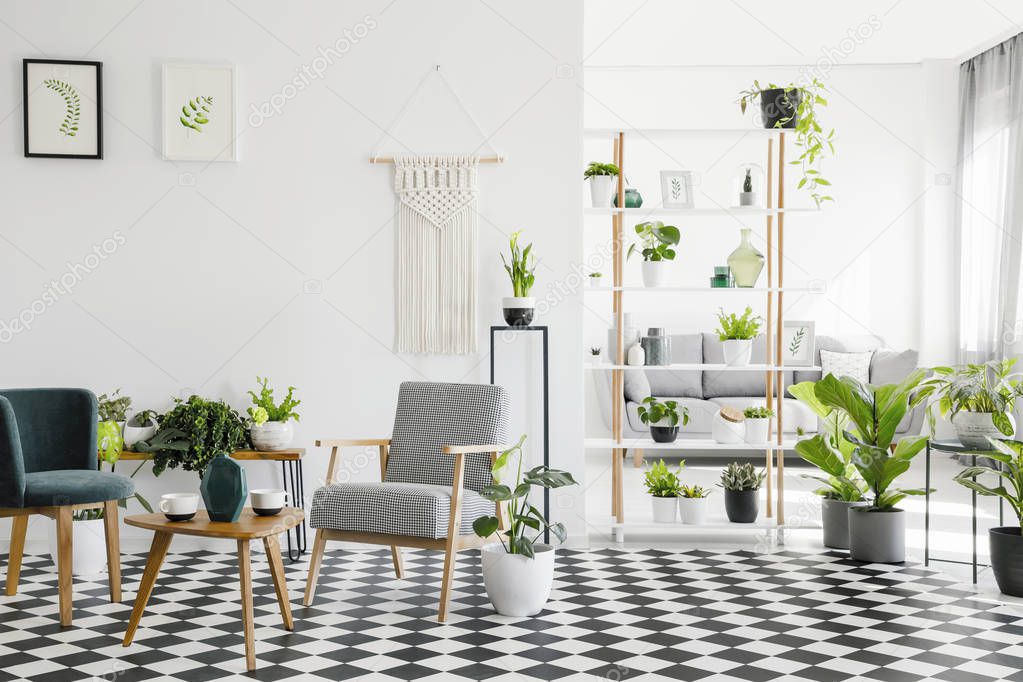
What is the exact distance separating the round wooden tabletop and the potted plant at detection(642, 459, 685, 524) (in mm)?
1940

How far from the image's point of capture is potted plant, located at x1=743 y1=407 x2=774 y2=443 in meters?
4.91

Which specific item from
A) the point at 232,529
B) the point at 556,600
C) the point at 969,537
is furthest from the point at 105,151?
the point at 969,537

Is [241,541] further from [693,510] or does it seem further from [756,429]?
[756,429]

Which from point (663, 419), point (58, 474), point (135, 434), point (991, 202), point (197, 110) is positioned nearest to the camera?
point (58, 474)

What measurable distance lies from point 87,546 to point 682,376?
4.98 meters

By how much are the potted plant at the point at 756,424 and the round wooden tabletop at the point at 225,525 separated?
236 centimetres

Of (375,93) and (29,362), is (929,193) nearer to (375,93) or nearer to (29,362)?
(375,93)

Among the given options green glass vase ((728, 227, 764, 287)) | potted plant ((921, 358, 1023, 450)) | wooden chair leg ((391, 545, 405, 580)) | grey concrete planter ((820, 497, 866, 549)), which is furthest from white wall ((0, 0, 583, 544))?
potted plant ((921, 358, 1023, 450))

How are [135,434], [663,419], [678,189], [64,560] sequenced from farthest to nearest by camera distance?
[663,419] < [678,189] < [135,434] < [64,560]

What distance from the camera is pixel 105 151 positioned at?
4781mm

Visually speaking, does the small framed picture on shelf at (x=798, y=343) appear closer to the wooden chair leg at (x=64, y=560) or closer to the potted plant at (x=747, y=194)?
the potted plant at (x=747, y=194)

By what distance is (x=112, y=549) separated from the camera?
12.6 feet

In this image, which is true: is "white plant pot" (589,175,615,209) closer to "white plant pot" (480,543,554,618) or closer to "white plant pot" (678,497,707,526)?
"white plant pot" (678,497,707,526)

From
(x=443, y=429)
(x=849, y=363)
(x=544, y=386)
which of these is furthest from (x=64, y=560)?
(x=849, y=363)
